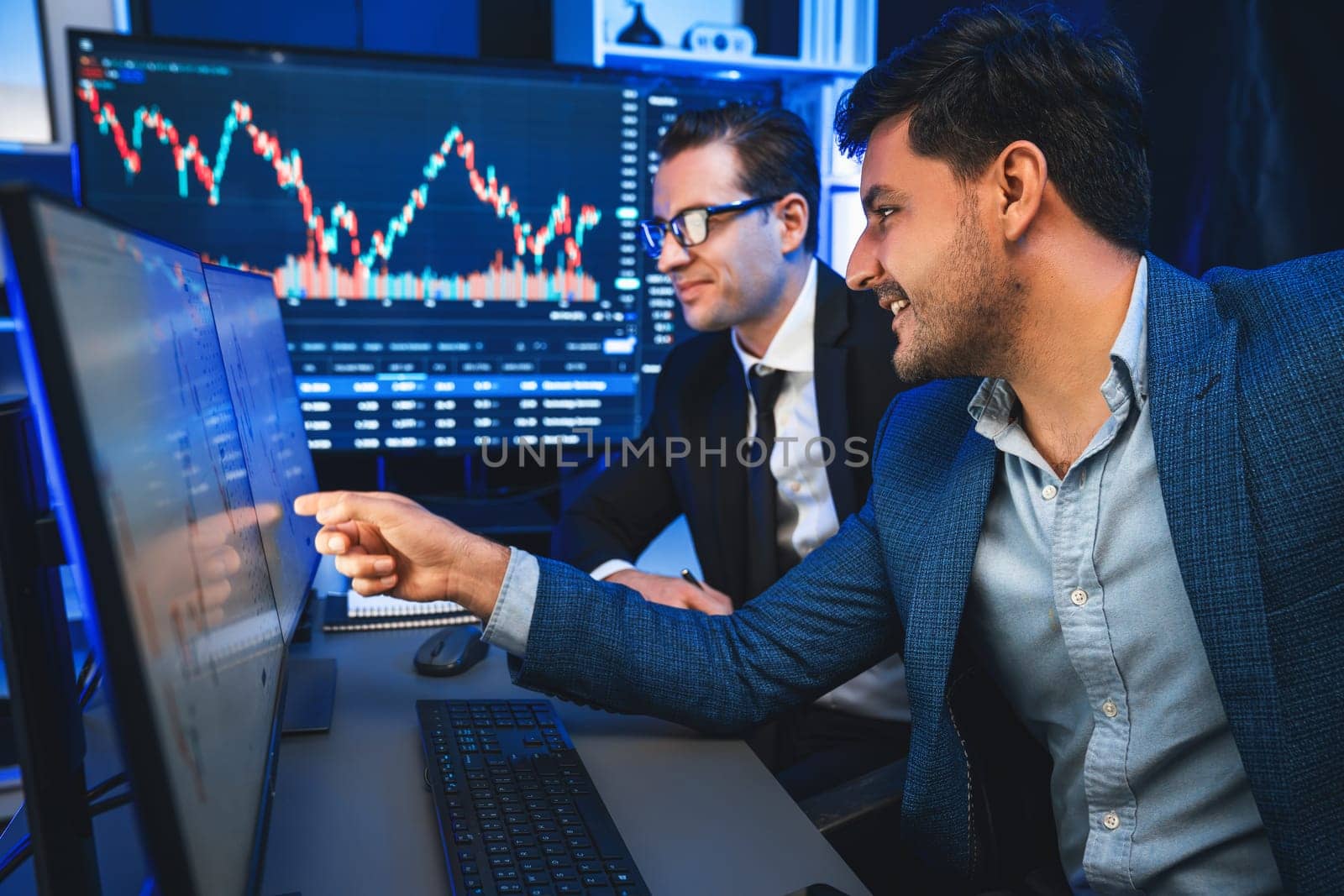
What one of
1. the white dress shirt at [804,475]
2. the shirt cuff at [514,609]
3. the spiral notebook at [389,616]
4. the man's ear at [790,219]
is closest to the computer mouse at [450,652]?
the spiral notebook at [389,616]

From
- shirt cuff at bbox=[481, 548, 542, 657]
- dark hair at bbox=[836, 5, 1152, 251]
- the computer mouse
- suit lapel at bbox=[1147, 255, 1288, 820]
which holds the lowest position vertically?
the computer mouse

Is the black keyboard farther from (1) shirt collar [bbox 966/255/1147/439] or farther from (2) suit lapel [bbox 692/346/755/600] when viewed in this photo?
(2) suit lapel [bbox 692/346/755/600]

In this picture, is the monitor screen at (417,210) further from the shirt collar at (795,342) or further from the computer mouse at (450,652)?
the computer mouse at (450,652)

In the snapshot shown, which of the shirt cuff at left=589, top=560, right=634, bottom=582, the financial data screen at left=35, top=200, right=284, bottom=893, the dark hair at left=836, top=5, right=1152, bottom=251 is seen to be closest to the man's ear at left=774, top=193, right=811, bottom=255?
the shirt cuff at left=589, top=560, right=634, bottom=582

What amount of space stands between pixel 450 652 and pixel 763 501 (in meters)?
0.63

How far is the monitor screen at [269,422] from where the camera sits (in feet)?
2.87

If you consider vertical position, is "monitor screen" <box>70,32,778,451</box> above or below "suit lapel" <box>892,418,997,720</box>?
above

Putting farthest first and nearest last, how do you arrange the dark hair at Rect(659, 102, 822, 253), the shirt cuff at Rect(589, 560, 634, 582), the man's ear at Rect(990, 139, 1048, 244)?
the dark hair at Rect(659, 102, 822, 253) → the shirt cuff at Rect(589, 560, 634, 582) → the man's ear at Rect(990, 139, 1048, 244)

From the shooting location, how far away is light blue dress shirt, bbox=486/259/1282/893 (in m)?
0.93

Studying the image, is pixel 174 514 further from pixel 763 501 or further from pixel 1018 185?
pixel 763 501

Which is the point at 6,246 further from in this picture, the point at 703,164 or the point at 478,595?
the point at 703,164

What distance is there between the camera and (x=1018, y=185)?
3.38 feet

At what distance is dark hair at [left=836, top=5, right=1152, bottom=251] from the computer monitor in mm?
763

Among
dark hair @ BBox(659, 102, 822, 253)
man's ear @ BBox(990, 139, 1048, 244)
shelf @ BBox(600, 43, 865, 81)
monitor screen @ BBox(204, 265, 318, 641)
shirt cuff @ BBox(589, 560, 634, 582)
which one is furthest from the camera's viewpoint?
shelf @ BBox(600, 43, 865, 81)
